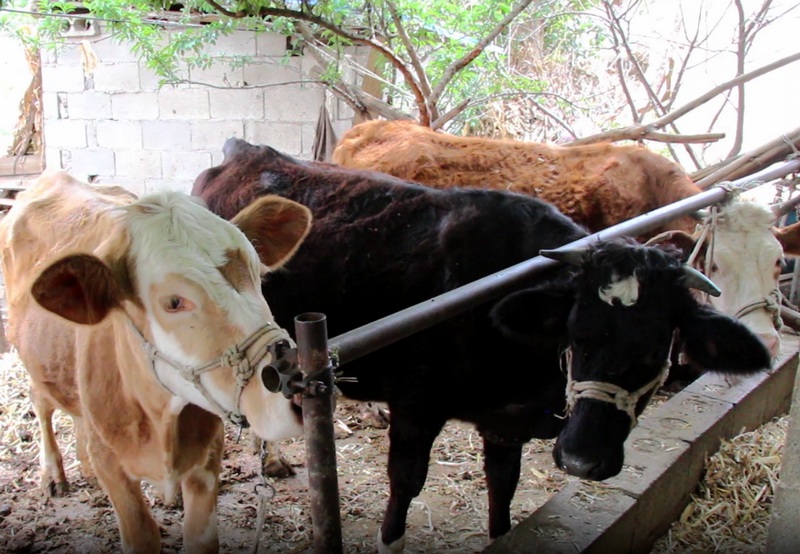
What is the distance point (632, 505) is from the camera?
267 centimetres

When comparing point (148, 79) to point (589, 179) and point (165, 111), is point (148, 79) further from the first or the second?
point (589, 179)

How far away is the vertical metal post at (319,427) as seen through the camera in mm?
1390

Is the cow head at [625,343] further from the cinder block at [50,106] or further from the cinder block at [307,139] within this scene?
the cinder block at [50,106]

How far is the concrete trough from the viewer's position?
2.43 m

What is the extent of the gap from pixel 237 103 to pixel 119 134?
1.76 metres

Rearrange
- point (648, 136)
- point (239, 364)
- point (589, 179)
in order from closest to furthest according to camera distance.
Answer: point (239, 364)
point (589, 179)
point (648, 136)

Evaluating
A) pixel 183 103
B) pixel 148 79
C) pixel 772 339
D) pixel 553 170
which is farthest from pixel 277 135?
pixel 772 339

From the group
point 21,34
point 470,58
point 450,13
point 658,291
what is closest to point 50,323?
point 658,291

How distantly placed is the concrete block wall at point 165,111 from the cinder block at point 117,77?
0.04 feet

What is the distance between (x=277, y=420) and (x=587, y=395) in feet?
3.38

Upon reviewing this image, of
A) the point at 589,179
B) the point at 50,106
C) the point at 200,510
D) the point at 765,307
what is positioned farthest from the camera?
the point at 50,106

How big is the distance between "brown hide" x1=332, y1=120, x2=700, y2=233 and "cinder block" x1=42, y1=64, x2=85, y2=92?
16.5 feet

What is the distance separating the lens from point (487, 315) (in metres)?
2.70

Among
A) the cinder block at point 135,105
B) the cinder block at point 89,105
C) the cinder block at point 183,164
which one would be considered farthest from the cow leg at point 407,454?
the cinder block at point 89,105
